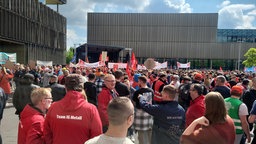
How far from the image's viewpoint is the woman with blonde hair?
9.11 ft

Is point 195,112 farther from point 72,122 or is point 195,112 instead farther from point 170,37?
point 170,37

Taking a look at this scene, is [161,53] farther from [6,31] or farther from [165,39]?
[6,31]

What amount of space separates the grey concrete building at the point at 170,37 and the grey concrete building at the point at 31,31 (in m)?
16.7

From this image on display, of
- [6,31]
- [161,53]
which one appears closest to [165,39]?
[161,53]

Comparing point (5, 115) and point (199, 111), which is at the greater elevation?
point (199, 111)

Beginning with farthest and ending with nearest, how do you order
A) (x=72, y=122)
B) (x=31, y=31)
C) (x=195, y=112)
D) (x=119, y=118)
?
(x=31, y=31) < (x=195, y=112) < (x=72, y=122) < (x=119, y=118)

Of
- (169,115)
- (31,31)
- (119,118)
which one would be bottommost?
(169,115)

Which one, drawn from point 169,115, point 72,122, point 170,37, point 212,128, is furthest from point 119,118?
point 170,37

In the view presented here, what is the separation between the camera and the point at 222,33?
6494 centimetres

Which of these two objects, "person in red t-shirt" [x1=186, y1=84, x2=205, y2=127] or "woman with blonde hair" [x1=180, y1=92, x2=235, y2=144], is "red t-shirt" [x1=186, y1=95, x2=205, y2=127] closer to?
"person in red t-shirt" [x1=186, y1=84, x2=205, y2=127]

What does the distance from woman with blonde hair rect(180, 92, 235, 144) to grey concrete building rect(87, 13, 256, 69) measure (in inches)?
2358

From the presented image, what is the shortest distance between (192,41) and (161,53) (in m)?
7.50

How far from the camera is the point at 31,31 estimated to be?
36.0 meters

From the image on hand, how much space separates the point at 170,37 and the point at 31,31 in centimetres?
3514
